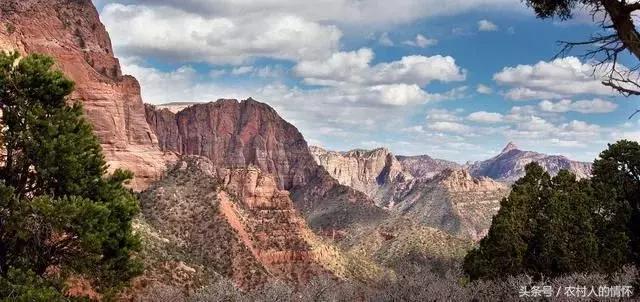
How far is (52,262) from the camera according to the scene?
19641 mm

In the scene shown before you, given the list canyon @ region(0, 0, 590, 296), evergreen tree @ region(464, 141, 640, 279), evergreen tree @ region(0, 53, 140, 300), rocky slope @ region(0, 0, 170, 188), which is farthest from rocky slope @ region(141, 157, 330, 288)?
evergreen tree @ region(0, 53, 140, 300)

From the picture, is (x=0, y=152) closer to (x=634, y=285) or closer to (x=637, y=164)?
(x=634, y=285)

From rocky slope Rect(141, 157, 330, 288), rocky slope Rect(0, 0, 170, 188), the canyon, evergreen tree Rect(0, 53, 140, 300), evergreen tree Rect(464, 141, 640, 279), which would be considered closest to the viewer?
evergreen tree Rect(0, 53, 140, 300)

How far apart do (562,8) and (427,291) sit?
21.0 meters

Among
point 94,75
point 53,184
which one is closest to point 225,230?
point 94,75

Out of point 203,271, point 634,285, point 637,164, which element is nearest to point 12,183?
point 634,285

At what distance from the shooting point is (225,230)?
227 feet

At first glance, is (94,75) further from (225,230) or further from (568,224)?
(568,224)

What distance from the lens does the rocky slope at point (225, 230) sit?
6338cm

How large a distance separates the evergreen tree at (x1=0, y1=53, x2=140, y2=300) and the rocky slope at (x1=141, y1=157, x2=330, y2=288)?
108ft

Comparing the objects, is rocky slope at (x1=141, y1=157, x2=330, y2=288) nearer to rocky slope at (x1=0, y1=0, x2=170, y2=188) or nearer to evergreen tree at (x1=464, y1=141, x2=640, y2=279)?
rocky slope at (x1=0, y1=0, x2=170, y2=188)

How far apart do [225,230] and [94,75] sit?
25648mm

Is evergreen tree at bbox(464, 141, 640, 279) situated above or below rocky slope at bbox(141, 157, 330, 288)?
above

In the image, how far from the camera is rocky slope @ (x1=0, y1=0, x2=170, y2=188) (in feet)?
209
